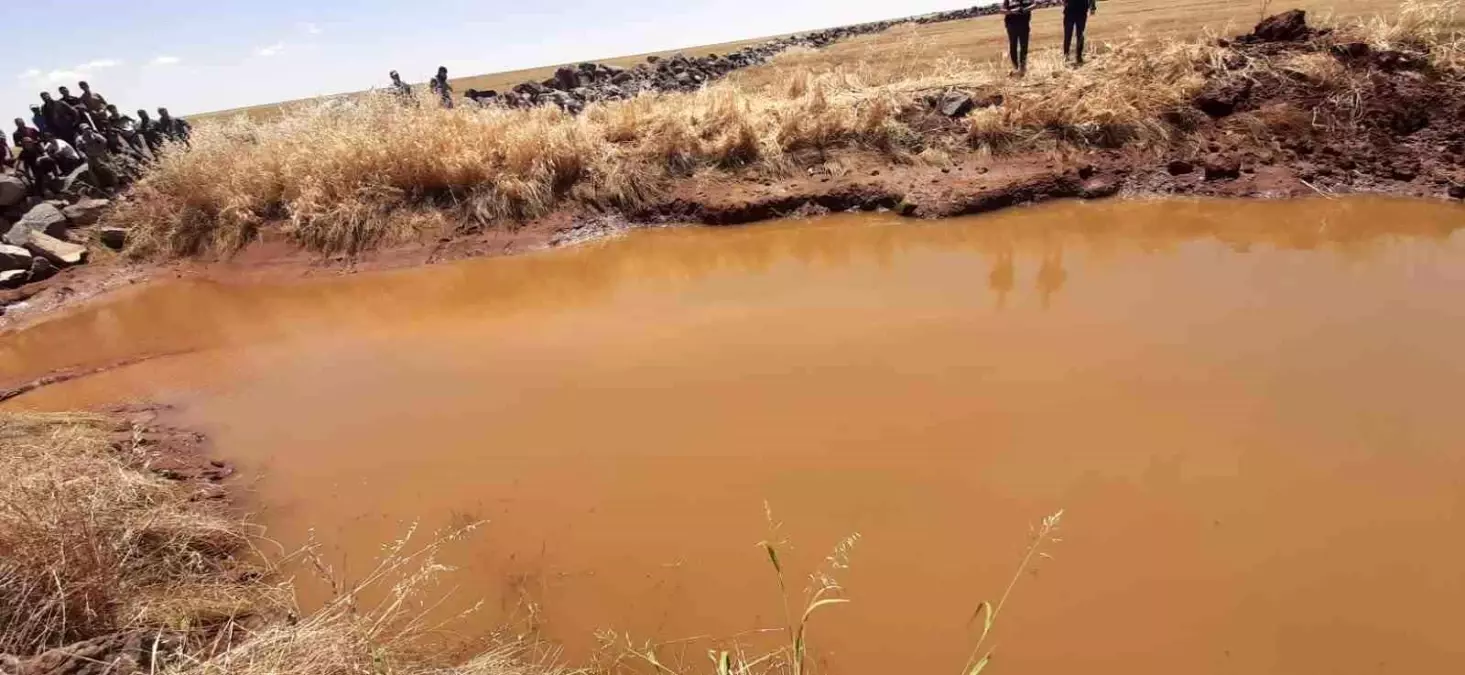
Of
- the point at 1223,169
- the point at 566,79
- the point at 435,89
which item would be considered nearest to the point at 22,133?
the point at 435,89

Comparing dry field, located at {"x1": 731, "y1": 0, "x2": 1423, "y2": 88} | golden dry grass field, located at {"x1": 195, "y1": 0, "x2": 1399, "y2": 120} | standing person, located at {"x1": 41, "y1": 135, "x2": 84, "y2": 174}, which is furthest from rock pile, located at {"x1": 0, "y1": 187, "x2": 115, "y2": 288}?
dry field, located at {"x1": 731, "y1": 0, "x2": 1423, "y2": 88}

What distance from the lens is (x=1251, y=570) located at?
2.95 meters

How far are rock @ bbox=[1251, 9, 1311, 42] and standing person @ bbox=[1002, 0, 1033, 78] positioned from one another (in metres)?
2.71

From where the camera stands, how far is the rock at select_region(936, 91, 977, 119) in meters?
9.12

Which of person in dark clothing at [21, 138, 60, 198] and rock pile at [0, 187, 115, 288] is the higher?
person in dark clothing at [21, 138, 60, 198]

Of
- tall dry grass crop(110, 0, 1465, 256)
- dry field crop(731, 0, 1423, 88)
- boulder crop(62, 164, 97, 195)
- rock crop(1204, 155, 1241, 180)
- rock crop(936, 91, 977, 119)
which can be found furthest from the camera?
dry field crop(731, 0, 1423, 88)

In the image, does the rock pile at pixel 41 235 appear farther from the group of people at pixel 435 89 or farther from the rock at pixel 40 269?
the group of people at pixel 435 89

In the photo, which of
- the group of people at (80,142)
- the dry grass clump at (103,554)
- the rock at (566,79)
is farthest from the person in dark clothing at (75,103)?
the dry grass clump at (103,554)

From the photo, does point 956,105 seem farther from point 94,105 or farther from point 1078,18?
point 94,105

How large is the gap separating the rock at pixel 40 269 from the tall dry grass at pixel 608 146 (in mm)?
886

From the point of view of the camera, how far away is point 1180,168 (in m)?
8.00

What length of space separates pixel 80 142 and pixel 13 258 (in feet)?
10.8

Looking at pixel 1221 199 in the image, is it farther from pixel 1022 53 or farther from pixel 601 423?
pixel 601 423

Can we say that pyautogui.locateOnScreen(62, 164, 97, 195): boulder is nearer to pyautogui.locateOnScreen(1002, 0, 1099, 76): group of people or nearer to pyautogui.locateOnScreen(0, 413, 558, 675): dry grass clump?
pyautogui.locateOnScreen(0, 413, 558, 675): dry grass clump
